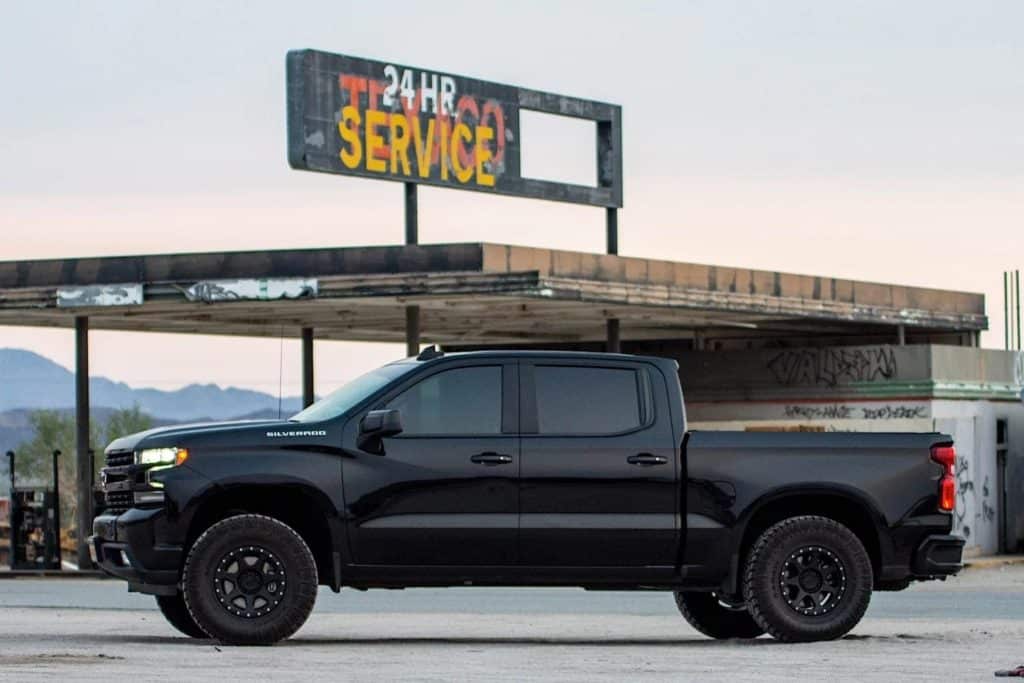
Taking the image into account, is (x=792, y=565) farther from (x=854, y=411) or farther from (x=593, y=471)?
(x=854, y=411)

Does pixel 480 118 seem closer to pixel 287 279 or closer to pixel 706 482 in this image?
pixel 287 279

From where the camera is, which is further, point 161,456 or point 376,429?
point 161,456

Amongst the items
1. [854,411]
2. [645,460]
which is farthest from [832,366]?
[645,460]

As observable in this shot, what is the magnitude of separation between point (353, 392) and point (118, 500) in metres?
1.88

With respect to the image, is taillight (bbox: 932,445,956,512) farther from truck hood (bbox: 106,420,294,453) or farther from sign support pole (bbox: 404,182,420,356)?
sign support pole (bbox: 404,182,420,356)

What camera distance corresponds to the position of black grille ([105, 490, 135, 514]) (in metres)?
16.0

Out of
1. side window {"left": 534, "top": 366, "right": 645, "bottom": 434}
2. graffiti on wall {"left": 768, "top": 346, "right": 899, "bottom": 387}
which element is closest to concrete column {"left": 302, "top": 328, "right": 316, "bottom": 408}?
graffiti on wall {"left": 768, "top": 346, "right": 899, "bottom": 387}

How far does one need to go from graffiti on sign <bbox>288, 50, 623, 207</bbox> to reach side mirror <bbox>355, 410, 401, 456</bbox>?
16.0 metres

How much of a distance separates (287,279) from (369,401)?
1471 centimetres

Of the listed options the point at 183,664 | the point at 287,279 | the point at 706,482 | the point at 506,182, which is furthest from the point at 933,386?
the point at 183,664

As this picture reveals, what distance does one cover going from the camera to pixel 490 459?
622 inches

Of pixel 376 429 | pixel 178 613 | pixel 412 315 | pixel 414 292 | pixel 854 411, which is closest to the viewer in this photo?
pixel 376 429

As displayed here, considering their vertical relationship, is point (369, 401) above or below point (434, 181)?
below

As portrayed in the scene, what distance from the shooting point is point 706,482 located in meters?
16.1
